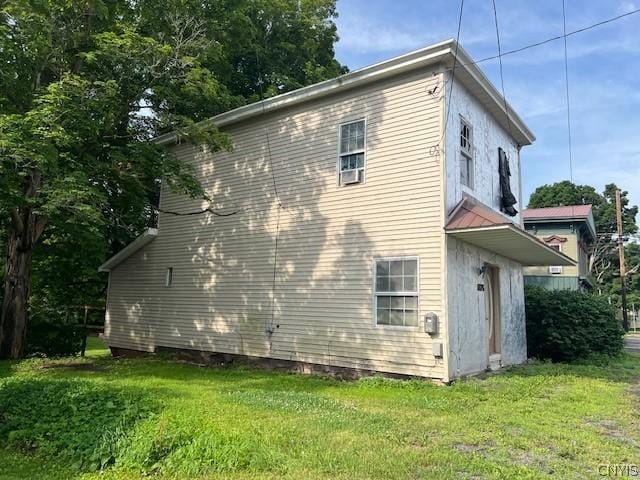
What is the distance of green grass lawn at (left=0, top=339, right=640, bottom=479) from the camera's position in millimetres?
4621

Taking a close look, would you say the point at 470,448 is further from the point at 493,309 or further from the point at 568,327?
the point at 568,327

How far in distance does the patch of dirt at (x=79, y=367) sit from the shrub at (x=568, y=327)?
11195 mm

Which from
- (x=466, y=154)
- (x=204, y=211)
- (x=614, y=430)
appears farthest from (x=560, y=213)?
(x=614, y=430)

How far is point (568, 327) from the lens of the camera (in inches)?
516

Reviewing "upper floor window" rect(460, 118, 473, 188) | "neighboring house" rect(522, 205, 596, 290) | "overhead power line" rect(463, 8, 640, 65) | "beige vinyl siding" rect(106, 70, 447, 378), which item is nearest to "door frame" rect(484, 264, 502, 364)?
"upper floor window" rect(460, 118, 473, 188)

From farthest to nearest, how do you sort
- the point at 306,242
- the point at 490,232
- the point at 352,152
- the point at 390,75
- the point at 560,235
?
1. the point at 560,235
2. the point at 306,242
3. the point at 352,152
4. the point at 390,75
5. the point at 490,232

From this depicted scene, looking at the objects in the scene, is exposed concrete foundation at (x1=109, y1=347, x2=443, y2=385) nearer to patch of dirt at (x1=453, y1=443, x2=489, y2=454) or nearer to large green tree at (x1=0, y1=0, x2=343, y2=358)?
large green tree at (x1=0, y1=0, x2=343, y2=358)

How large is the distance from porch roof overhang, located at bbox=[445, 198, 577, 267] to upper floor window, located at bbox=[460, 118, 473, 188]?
20.3 inches

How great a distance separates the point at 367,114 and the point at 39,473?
8292mm

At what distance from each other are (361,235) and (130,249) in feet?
25.9

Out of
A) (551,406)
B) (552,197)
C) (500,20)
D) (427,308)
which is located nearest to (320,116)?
(500,20)

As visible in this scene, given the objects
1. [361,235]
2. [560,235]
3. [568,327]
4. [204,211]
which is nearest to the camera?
[361,235]

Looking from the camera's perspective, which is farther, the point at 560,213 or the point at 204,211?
the point at 560,213

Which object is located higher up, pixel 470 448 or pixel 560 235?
pixel 560 235
